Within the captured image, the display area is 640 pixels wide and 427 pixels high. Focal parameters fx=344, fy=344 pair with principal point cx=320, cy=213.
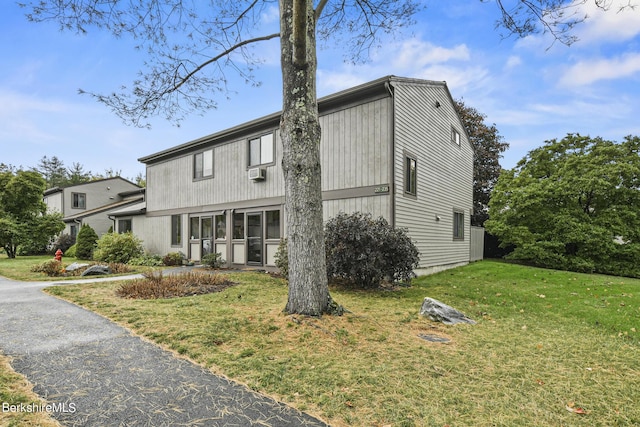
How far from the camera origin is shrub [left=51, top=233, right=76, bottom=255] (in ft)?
73.7

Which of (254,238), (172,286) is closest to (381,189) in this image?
(254,238)

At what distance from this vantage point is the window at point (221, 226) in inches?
545

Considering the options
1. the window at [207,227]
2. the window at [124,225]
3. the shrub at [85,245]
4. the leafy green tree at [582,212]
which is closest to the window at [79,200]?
the window at [124,225]

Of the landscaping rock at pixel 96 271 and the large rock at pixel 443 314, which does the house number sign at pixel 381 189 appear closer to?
the large rock at pixel 443 314

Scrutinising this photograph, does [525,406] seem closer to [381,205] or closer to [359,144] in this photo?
[381,205]

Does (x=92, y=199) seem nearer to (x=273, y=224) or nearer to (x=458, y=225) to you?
(x=273, y=224)

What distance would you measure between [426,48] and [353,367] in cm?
991

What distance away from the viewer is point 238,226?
1335cm

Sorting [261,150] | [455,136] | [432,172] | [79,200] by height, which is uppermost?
[455,136]

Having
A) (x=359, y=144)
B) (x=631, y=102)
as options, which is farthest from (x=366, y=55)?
(x=631, y=102)

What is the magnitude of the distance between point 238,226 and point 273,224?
1.96 metres

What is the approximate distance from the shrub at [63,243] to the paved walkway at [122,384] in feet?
71.8

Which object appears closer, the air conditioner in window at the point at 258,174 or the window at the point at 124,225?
the air conditioner in window at the point at 258,174

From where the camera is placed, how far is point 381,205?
9578mm
